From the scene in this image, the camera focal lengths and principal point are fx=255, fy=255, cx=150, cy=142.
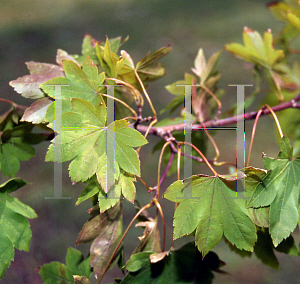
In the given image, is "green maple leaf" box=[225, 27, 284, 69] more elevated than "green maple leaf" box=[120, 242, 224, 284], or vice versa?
"green maple leaf" box=[225, 27, 284, 69]

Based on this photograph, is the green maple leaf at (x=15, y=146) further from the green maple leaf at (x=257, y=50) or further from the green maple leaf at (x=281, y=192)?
the green maple leaf at (x=257, y=50)

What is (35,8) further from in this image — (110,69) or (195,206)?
(195,206)

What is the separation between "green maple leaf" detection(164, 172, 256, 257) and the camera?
0.40m

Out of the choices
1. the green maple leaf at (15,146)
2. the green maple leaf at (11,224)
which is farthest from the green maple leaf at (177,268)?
the green maple leaf at (15,146)

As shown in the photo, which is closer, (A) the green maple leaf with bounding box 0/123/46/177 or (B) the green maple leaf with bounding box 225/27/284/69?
(A) the green maple leaf with bounding box 0/123/46/177

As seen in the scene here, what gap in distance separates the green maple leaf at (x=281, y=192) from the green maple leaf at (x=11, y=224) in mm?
403

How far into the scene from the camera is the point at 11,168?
1.70 ft

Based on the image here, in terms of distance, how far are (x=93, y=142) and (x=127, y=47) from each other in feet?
5.85

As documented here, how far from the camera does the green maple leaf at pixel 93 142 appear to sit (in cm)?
39

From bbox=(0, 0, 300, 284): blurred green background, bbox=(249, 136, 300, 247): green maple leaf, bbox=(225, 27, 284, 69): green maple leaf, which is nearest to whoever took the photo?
bbox=(249, 136, 300, 247): green maple leaf

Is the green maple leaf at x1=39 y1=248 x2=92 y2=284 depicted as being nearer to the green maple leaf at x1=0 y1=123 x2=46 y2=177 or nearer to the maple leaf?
the green maple leaf at x1=0 y1=123 x2=46 y2=177

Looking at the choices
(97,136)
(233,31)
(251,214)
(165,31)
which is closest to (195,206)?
(251,214)

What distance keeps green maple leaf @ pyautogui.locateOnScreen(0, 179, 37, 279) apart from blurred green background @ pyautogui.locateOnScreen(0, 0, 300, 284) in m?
0.65

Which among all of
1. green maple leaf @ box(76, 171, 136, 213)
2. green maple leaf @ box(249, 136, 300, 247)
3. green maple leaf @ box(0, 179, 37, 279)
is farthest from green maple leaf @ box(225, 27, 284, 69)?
green maple leaf @ box(0, 179, 37, 279)
